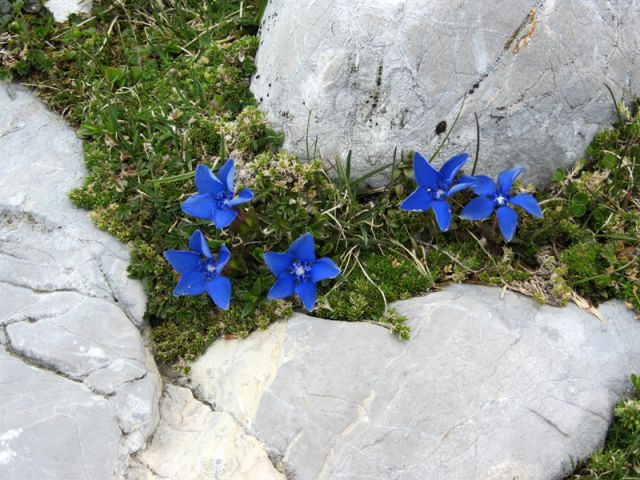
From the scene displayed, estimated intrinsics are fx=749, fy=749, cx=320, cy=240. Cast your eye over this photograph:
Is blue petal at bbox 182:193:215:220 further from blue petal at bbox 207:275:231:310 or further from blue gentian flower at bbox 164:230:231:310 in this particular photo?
blue petal at bbox 207:275:231:310

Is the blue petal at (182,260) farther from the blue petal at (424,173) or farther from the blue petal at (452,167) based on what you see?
the blue petal at (452,167)

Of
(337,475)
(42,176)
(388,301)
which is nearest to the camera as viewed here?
(337,475)

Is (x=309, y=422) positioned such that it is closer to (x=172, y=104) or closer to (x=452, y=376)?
(x=452, y=376)

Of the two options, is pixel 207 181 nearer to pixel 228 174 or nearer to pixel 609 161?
pixel 228 174

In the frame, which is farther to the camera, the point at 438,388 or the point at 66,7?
the point at 66,7

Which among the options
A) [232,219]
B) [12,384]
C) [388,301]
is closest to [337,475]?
[388,301]

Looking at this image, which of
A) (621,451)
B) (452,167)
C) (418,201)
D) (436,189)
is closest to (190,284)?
(418,201)

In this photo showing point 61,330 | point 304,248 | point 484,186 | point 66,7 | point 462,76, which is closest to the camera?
point 304,248
